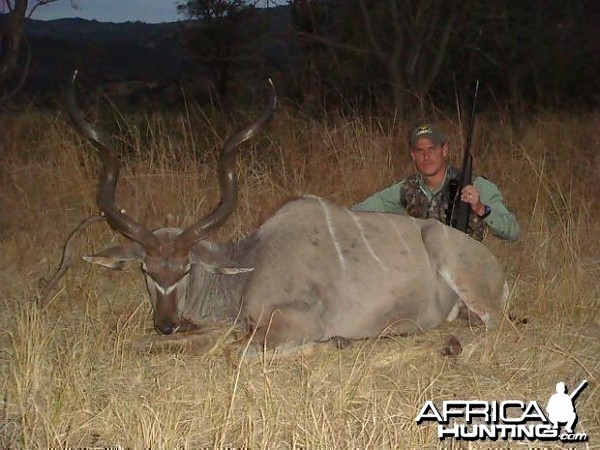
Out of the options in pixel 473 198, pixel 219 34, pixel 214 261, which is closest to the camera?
pixel 214 261

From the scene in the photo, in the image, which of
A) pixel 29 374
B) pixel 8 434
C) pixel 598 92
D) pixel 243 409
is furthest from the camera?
pixel 598 92

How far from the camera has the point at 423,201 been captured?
4422 millimetres

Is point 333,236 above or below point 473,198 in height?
below

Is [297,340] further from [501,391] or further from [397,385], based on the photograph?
[501,391]

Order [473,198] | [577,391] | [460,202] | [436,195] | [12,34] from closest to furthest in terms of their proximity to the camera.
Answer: [577,391] → [473,198] → [460,202] → [436,195] → [12,34]

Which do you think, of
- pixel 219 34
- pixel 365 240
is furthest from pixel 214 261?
pixel 219 34

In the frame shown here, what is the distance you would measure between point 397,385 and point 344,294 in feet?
2.08

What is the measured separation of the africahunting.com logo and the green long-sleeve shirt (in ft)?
4.24

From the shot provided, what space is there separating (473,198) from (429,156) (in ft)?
1.32

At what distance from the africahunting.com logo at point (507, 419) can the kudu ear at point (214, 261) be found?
1.16 m

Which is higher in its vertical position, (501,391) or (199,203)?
(199,203)

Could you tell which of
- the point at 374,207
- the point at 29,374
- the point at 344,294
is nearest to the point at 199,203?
the point at 374,207

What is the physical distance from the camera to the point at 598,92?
13.0 metres

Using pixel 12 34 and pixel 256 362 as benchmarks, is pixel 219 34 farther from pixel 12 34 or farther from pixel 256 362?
pixel 256 362
